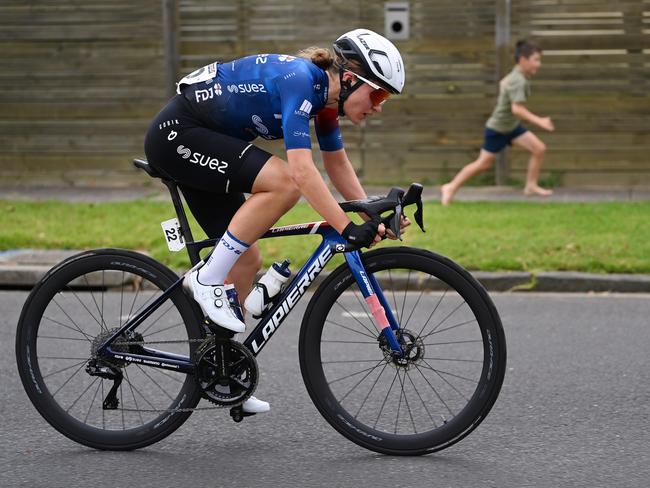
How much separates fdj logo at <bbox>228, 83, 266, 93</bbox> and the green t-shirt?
7.06 metres

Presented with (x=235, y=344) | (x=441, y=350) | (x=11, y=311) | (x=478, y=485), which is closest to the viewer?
(x=478, y=485)

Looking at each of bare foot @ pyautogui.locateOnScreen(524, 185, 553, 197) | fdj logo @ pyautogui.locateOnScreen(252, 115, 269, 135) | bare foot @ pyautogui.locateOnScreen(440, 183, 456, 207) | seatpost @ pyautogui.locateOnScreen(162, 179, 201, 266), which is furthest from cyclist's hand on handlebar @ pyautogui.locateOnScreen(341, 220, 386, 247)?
bare foot @ pyautogui.locateOnScreen(524, 185, 553, 197)

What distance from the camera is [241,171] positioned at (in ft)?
14.8

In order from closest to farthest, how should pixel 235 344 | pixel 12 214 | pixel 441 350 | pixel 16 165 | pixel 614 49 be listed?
1. pixel 235 344
2. pixel 441 350
3. pixel 12 214
4. pixel 614 49
5. pixel 16 165

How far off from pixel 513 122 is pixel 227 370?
725 cm

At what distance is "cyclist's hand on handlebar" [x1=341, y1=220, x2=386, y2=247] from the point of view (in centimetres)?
437

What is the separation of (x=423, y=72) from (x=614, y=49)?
1.95 m

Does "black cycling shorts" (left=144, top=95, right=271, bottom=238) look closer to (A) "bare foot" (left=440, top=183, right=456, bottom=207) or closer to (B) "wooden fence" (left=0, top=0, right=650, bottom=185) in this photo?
(A) "bare foot" (left=440, top=183, right=456, bottom=207)

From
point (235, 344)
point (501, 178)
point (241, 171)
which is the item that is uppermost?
point (241, 171)

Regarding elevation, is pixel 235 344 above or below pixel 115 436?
above

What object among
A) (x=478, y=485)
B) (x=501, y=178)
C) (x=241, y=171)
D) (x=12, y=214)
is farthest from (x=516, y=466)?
(x=501, y=178)

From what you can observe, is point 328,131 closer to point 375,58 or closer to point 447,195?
point 375,58

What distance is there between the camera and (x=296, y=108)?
436 cm

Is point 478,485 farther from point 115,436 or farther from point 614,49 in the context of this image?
point 614,49
